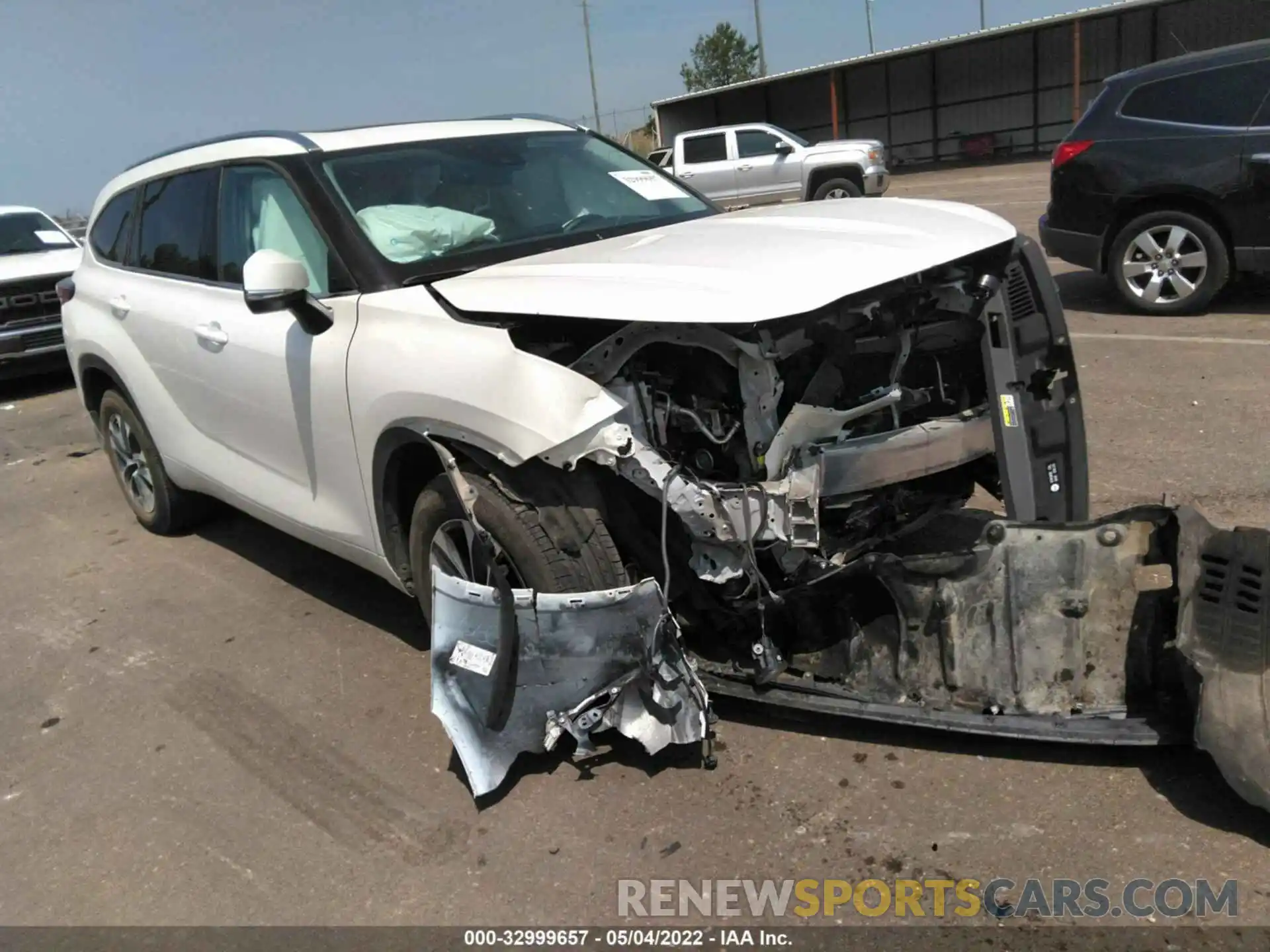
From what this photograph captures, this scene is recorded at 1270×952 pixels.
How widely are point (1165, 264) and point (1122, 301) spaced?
0.67 meters

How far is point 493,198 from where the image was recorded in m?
3.89

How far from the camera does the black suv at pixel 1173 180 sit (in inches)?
280

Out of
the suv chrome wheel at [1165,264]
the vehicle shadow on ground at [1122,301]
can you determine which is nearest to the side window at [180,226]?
the vehicle shadow on ground at [1122,301]

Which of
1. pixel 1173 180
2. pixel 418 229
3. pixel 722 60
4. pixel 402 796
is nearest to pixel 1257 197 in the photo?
pixel 1173 180

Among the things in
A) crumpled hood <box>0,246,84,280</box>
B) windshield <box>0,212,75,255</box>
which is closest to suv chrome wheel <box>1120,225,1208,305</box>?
crumpled hood <box>0,246,84,280</box>

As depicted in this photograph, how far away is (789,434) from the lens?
9.25 ft

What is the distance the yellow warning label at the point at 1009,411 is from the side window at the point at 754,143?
52.8ft

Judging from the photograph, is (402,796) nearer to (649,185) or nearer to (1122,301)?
(649,185)

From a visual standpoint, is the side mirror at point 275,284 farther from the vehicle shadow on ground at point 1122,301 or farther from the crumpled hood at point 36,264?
the crumpled hood at point 36,264

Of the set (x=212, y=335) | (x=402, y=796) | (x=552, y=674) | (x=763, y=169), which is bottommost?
(x=402, y=796)

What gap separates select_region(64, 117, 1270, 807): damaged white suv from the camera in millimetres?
2803

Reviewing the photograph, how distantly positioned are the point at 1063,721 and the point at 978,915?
0.65 meters

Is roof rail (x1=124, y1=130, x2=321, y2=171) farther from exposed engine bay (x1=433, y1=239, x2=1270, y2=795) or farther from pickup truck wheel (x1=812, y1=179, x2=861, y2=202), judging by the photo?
pickup truck wheel (x1=812, y1=179, x2=861, y2=202)

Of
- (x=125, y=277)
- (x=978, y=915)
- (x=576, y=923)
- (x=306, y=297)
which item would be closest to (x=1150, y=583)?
(x=978, y=915)
